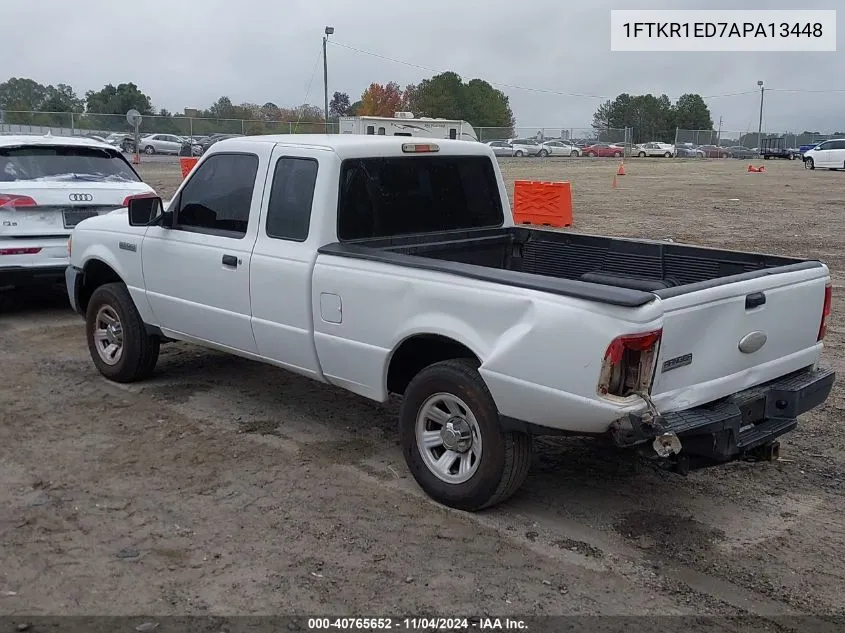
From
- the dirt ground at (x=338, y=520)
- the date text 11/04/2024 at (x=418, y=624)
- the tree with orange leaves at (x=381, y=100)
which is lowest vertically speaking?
the date text 11/04/2024 at (x=418, y=624)

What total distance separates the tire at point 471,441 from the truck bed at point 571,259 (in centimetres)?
56

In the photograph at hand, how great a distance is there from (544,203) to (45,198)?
11.4 metres

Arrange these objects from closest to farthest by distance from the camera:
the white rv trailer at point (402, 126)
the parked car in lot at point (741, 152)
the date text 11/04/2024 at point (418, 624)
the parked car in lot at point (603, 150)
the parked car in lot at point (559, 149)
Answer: the date text 11/04/2024 at point (418, 624)
the white rv trailer at point (402, 126)
the parked car in lot at point (559, 149)
the parked car in lot at point (603, 150)
the parked car in lot at point (741, 152)

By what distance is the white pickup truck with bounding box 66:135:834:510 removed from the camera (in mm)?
3998

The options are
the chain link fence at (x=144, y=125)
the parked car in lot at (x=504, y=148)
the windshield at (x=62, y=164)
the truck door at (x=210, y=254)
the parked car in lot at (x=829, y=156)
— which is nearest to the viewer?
the truck door at (x=210, y=254)

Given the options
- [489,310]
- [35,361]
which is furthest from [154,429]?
[489,310]

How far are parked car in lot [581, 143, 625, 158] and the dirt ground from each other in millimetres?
58195

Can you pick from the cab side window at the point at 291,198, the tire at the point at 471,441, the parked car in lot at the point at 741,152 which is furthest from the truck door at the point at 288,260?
the parked car in lot at the point at 741,152

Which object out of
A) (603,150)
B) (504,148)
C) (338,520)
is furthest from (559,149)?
(338,520)

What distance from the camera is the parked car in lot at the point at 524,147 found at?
58.4m

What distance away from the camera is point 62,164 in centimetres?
916

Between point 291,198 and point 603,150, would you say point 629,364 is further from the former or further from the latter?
point 603,150

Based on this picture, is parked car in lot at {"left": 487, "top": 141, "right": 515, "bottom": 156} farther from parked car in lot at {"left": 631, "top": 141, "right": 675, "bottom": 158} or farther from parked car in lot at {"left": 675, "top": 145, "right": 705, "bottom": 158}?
parked car in lot at {"left": 675, "top": 145, "right": 705, "bottom": 158}

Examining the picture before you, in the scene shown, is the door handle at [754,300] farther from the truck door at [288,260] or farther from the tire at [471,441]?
the truck door at [288,260]
